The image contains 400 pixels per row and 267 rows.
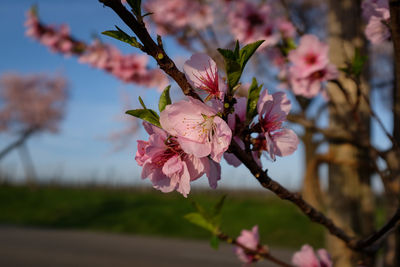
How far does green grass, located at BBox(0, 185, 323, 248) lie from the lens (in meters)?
8.26

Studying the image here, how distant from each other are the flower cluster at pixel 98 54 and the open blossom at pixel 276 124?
6.58ft

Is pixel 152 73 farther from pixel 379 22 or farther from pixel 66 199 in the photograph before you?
pixel 66 199

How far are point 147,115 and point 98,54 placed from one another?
2.49 m

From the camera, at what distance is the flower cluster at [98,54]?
2854 mm

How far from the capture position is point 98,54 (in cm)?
295

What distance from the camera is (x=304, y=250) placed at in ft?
3.55


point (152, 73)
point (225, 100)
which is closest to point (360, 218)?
point (225, 100)

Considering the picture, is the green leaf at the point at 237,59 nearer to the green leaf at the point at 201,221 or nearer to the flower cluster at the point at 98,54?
the green leaf at the point at 201,221

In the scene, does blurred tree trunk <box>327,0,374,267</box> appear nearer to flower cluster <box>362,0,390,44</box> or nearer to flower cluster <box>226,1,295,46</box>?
flower cluster <box>226,1,295,46</box>

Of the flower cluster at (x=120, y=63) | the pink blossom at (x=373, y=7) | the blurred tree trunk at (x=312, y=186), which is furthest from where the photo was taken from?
the flower cluster at (x=120, y=63)

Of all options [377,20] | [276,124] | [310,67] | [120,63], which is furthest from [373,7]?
[120,63]

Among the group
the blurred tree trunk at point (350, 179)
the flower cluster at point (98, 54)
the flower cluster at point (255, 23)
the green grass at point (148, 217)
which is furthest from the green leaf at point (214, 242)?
the green grass at point (148, 217)

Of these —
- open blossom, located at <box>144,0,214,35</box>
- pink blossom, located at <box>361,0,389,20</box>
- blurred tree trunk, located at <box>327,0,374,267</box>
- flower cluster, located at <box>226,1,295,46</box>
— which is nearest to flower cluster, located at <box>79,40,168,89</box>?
open blossom, located at <box>144,0,214,35</box>

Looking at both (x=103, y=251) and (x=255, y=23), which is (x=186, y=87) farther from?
(x=103, y=251)
